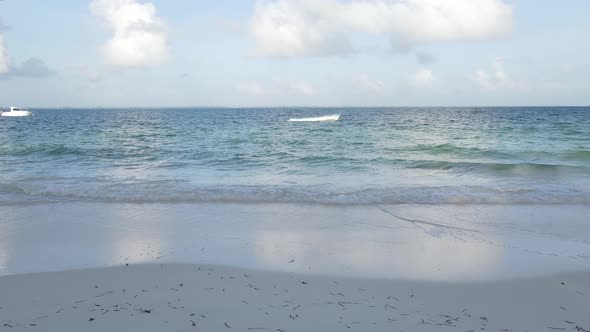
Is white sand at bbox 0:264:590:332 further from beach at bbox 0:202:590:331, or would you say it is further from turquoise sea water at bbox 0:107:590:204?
turquoise sea water at bbox 0:107:590:204

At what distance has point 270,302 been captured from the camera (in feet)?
15.0

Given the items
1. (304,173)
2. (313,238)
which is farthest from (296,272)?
(304,173)

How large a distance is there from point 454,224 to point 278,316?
499cm

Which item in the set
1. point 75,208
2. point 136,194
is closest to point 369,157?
point 136,194

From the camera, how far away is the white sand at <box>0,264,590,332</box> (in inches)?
161

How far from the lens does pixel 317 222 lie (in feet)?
27.1

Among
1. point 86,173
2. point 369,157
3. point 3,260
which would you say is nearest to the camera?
point 3,260

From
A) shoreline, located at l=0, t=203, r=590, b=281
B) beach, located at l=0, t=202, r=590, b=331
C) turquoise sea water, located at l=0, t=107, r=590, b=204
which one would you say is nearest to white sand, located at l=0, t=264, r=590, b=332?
beach, located at l=0, t=202, r=590, b=331

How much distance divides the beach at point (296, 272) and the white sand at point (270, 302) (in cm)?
2

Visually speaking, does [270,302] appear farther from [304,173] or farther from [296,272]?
[304,173]

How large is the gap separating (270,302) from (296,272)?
919mm

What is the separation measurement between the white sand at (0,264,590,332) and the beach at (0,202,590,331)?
2 cm

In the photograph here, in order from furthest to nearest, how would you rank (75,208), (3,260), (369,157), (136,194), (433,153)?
(433,153) → (369,157) → (136,194) → (75,208) → (3,260)

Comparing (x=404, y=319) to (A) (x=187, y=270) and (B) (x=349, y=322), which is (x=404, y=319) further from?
(A) (x=187, y=270)
